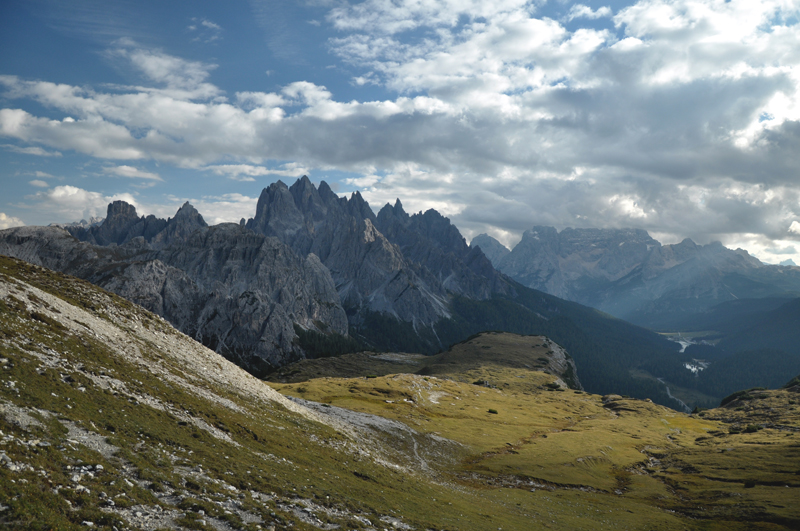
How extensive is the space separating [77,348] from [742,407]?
230 metres

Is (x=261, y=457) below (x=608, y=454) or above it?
above

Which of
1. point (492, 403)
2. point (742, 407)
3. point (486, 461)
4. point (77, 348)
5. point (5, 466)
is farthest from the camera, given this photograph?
point (742, 407)

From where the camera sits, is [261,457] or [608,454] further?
[608,454]

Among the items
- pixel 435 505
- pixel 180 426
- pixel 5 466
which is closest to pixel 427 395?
pixel 435 505

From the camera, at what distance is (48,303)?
48406 millimetres

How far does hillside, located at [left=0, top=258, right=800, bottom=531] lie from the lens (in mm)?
24047

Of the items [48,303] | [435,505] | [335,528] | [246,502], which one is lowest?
[435,505]

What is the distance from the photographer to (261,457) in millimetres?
39125

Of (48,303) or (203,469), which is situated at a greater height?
(48,303)

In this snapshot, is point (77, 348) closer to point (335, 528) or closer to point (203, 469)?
point (203, 469)

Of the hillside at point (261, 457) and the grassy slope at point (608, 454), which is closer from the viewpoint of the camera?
the hillside at point (261, 457)

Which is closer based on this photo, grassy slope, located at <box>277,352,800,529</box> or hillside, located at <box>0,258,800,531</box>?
hillside, located at <box>0,258,800,531</box>

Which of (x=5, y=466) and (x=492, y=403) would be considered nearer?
(x=5, y=466)

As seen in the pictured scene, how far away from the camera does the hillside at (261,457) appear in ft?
78.9
